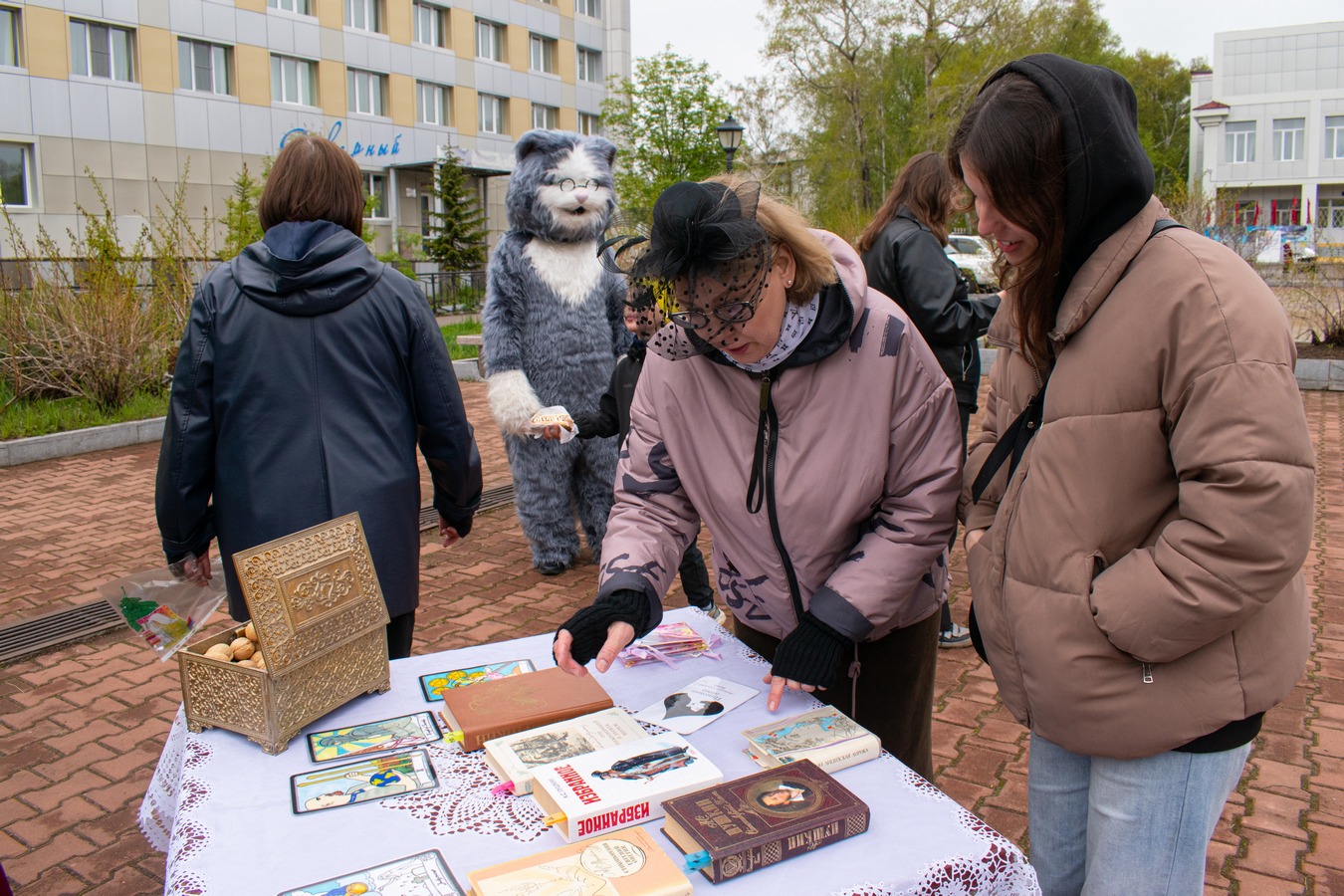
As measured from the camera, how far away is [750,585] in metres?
2.05

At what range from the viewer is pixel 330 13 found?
95.8 ft

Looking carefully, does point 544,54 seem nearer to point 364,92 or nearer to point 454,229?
point 364,92

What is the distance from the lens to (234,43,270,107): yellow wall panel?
89.6 feet

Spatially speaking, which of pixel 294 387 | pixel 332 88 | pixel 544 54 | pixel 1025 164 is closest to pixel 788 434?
pixel 1025 164

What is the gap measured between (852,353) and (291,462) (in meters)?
1.45

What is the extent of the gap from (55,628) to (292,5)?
93.6ft

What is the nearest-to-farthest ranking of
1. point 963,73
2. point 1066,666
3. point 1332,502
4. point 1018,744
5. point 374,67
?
point 1066,666 → point 1018,744 → point 1332,502 → point 963,73 → point 374,67

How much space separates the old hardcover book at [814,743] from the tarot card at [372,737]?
22.7 inches

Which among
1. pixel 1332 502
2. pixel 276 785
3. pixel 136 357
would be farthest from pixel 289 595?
pixel 136 357

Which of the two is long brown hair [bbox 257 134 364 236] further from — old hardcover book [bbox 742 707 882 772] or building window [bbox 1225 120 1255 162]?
building window [bbox 1225 120 1255 162]

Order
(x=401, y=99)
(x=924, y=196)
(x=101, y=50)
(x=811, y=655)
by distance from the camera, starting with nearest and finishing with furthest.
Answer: (x=811, y=655), (x=924, y=196), (x=101, y=50), (x=401, y=99)

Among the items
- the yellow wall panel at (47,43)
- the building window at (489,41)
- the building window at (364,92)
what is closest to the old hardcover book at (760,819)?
the yellow wall panel at (47,43)

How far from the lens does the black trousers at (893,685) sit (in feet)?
7.06

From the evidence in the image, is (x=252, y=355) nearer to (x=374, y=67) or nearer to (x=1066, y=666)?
(x=1066, y=666)
